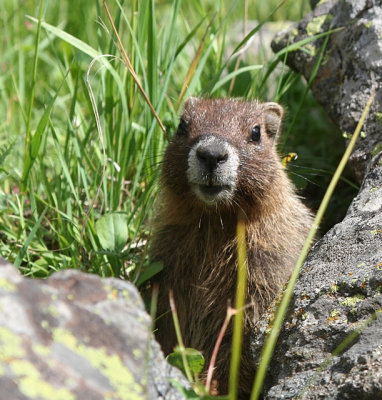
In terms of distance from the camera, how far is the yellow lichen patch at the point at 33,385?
1.80 meters

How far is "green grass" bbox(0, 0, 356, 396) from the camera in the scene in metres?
3.87

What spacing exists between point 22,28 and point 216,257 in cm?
363

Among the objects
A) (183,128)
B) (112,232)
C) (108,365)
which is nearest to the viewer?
(108,365)

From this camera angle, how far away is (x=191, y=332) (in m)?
3.89

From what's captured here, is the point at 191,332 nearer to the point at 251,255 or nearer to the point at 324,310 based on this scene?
the point at 251,255

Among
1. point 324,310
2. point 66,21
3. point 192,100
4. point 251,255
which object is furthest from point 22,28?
point 324,310

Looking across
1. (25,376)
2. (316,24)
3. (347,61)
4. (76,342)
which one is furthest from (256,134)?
(25,376)

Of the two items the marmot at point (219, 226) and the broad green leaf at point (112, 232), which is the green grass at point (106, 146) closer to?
the broad green leaf at point (112, 232)

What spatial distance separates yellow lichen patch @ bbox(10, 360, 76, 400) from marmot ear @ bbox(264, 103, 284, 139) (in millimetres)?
2887

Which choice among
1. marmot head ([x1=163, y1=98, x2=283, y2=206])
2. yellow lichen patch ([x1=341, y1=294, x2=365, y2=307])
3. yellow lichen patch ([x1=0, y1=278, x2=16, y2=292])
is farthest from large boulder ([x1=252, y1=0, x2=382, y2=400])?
yellow lichen patch ([x1=0, y1=278, x2=16, y2=292])

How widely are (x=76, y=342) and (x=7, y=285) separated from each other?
10.6 inches

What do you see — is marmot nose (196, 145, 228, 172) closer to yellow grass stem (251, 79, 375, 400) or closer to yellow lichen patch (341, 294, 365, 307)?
yellow grass stem (251, 79, 375, 400)

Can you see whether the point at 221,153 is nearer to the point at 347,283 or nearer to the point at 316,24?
the point at 347,283

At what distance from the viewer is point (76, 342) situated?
76.9 inches
